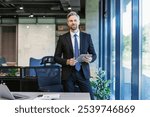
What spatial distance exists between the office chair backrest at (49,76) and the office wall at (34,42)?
11759 mm

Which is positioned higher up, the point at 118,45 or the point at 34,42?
the point at 34,42

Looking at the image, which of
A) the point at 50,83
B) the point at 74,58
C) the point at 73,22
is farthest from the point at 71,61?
the point at 50,83

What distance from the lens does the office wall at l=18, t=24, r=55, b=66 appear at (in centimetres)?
1605

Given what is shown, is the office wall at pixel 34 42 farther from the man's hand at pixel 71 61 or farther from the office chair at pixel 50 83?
the man's hand at pixel 71 61

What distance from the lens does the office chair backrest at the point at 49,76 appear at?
3.59m

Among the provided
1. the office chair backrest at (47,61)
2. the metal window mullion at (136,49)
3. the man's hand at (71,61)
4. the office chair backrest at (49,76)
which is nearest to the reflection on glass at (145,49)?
the metal window mullion at (136,49)

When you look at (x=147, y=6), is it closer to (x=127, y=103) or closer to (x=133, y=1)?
(x=133, y=1)

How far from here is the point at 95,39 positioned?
Result: 1000cm

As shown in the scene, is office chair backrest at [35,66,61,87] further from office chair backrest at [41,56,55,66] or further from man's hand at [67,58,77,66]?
office chair backrest at [41,56,55,66]

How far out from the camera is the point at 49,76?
3871 millimetres

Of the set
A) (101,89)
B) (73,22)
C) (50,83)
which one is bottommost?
(101,89)

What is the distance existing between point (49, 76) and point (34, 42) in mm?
12422

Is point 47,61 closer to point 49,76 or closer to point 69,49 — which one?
point 49,76

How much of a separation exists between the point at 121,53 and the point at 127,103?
444 cm
